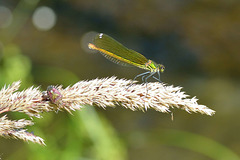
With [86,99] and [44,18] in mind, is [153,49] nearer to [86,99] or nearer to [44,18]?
[44,18]

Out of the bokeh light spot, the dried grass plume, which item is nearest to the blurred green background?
the bokeh light spot

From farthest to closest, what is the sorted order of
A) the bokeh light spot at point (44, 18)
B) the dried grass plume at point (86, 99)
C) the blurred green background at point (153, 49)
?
the bokeh light spot at point (44, 18), the blurred green background at point (153, 49), the dried grass plume at point (86, 99)

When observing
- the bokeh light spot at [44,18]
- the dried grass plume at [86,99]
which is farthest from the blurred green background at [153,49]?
the dried grass plume at [86,99]

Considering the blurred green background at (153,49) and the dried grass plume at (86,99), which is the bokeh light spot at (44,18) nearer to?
the blurred green background at (153,49)

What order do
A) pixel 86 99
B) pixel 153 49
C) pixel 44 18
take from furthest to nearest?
pixel 153 49, pixel 44 18, pixel 86 99

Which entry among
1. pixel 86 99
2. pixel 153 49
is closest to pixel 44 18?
pixel 153 49

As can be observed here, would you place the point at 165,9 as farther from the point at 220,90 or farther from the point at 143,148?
the point at 143,148

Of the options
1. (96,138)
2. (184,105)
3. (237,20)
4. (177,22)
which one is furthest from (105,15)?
(184,105)

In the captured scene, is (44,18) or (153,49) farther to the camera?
(153,49)

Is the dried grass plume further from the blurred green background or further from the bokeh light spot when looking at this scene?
the bokeh light spot
